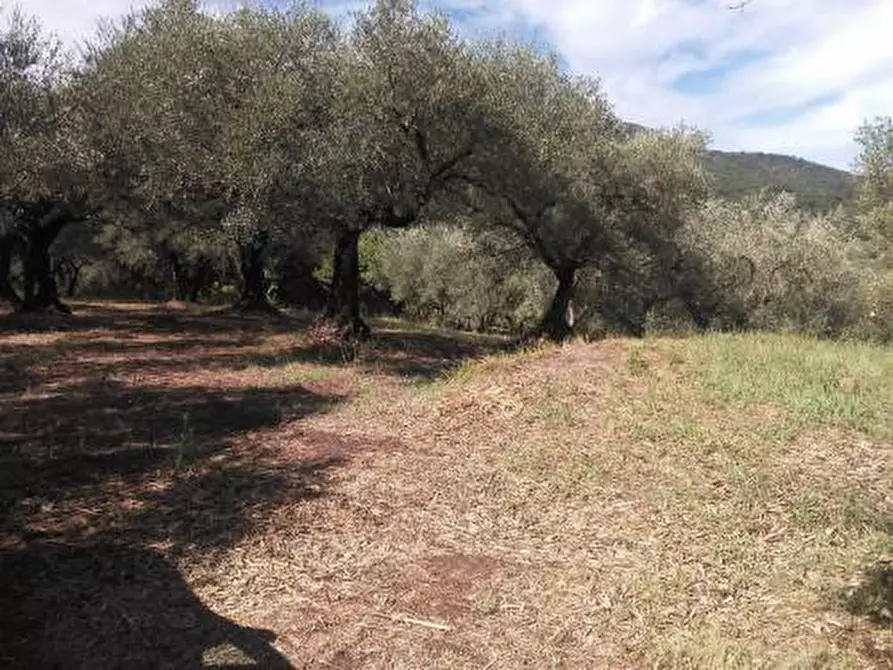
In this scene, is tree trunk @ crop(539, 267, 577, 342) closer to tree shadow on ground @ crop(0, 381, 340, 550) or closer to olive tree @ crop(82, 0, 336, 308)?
olive tree @ crop(82, 0, 336, 308)

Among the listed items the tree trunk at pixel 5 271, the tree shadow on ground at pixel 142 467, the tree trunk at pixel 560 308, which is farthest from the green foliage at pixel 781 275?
the tree trunk at pixel 5 271

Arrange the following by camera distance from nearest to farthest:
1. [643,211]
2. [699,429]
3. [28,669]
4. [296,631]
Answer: [28,669] < [296,631] < [699,429] < [643,211]

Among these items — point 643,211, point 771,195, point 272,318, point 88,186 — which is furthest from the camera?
point 771,195

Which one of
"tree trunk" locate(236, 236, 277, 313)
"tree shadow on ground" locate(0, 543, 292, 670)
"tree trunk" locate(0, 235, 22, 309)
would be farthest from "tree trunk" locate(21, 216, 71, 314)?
"tree shadow on ground" locate(0, 543, 292, 670)

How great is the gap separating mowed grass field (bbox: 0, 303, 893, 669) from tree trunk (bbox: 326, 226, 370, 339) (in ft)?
24.9

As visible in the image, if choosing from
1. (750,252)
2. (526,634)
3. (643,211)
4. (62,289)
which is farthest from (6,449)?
(62,289)

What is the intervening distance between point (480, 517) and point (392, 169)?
1126cm

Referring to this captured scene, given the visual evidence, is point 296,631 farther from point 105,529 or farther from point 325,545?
point 105,529

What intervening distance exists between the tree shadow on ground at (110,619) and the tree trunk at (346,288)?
1417 cm

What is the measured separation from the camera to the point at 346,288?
21.1 m

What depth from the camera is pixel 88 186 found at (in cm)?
2048

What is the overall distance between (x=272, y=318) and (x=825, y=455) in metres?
23.1

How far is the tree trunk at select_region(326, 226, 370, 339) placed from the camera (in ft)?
68.4

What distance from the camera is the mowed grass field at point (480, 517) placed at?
560cm
